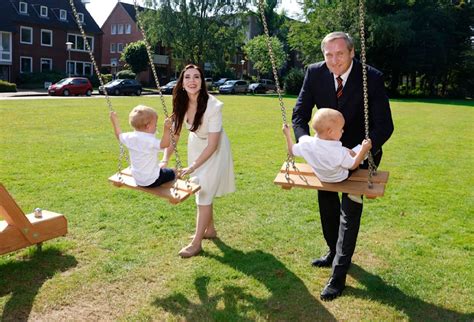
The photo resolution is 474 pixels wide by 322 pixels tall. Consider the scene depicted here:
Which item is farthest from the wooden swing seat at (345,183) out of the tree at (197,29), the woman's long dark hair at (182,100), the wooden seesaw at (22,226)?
the tree at (197,29)

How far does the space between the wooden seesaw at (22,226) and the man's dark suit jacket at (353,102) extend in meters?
2.53

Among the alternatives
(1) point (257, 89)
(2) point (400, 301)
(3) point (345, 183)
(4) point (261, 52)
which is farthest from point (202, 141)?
(4) point (261, 52)

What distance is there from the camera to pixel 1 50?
4466 cm

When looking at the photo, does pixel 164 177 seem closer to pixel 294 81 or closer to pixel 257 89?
pixel 294 81

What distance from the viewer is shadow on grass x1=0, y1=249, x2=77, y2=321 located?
12.1 ft

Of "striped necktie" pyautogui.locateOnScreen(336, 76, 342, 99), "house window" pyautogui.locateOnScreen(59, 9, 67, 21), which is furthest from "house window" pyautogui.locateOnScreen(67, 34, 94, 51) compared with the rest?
"striped necktie" pyautogui.locateOnScreen(336, 76, 342, 99)

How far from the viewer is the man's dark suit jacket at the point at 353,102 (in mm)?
3953

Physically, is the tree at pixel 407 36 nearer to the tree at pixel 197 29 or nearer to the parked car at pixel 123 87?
the tree at pixel 197 29

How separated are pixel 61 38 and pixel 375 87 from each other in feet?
172

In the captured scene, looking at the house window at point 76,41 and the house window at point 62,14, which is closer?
the house window at point 62,14

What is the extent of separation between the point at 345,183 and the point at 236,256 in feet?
5.17

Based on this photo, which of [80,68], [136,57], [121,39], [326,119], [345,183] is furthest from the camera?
[121,39]

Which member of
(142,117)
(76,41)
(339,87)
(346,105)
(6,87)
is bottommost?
(6,87)

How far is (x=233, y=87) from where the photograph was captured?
4809 centimetres
